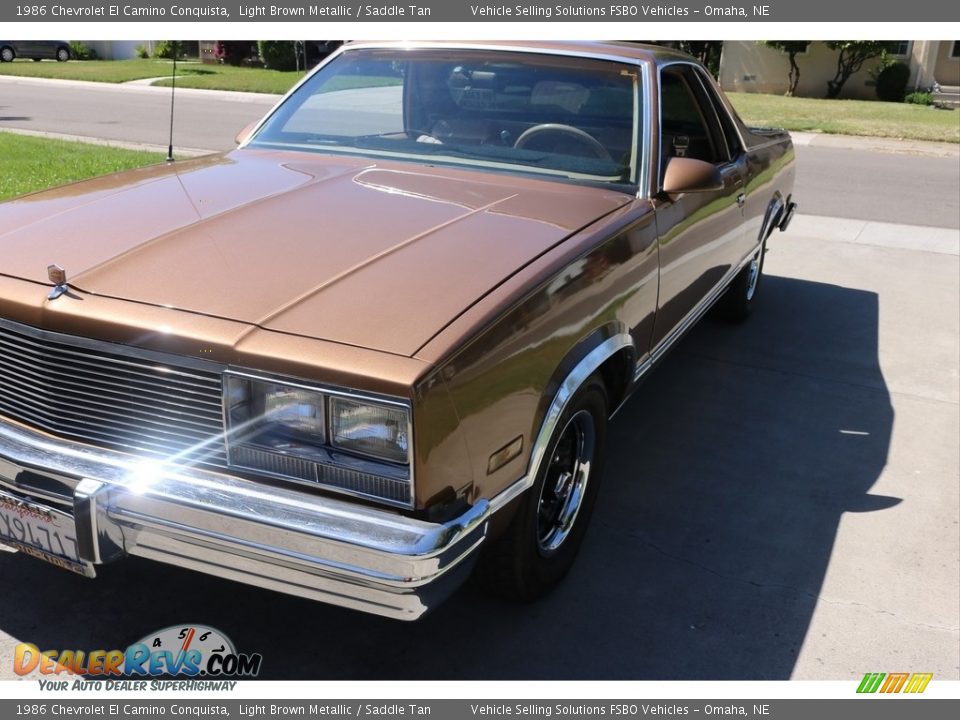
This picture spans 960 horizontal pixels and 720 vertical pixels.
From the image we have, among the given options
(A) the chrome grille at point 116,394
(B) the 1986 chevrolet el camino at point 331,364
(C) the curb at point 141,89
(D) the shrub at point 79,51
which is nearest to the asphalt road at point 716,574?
(B) the 1986 chevrolet el camino at point 331,364

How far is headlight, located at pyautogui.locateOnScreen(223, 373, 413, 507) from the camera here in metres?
2.18

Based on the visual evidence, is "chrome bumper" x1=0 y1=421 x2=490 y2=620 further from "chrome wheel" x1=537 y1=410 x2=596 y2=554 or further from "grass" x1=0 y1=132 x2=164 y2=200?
"grass" x1=0 y1=132 x2=164 y2=200

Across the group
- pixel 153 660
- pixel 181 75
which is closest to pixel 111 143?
pixel 153 660

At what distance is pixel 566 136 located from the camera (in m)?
3.69

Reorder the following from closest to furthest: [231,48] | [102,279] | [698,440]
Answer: [102,279], [698,440], [231,48]

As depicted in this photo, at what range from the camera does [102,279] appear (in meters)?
2.44

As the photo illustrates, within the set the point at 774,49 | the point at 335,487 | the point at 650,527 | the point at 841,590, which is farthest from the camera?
the point at 774,49

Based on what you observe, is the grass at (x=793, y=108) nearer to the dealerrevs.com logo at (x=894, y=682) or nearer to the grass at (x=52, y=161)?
the grass at (x=52, y=161)

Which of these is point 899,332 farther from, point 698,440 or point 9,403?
point 9,403

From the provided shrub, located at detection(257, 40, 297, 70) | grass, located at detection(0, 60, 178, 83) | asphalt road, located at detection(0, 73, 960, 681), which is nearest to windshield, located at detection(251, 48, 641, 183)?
asphalt road, located at detection(0, 73, 960, 681)

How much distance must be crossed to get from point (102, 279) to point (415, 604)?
118 cm

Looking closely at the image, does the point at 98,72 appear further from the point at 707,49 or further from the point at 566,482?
the point at 566,482

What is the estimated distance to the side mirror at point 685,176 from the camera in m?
3.47

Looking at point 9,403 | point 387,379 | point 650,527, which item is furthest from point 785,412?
point 9,403
